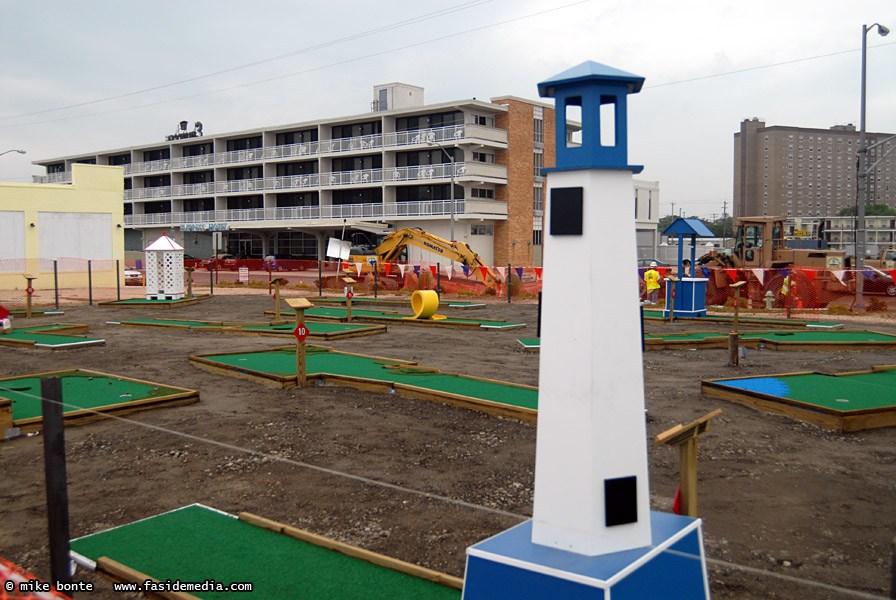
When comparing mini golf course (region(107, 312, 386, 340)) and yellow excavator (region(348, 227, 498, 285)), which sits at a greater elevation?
yellow excavator (region(348, 227, 498, 285))

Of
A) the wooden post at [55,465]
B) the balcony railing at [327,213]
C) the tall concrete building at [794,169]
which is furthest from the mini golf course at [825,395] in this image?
the tall concrete building at [794,169]

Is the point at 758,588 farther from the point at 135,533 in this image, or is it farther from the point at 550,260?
the point at 135,533

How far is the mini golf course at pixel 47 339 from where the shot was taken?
46.6 ft

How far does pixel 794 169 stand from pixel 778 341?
154 m

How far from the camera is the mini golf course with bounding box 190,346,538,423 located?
8547mm

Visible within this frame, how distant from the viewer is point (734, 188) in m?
154

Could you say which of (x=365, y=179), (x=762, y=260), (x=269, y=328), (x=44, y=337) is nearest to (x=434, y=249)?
(x=762, y=260)

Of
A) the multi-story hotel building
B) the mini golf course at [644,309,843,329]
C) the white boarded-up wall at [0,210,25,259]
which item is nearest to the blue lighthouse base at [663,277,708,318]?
the mini golf course at [644,309,843,329]

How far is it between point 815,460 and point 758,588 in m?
3.03

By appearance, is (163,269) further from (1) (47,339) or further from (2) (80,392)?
(2) (80,392)

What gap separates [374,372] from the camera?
35.1 ft

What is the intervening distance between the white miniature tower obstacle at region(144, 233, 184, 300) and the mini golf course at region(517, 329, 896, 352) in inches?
650

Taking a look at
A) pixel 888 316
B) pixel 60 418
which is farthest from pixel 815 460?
pixel 888 316

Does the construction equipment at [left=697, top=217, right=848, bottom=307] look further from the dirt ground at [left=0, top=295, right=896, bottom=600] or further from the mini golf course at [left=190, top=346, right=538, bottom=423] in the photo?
the mini golf course at [left=190, top=346, right=538, bottom=423]
